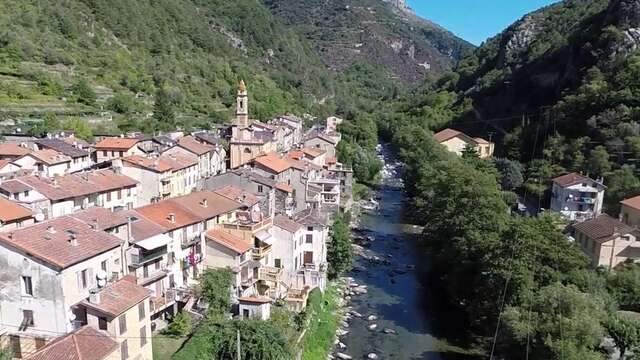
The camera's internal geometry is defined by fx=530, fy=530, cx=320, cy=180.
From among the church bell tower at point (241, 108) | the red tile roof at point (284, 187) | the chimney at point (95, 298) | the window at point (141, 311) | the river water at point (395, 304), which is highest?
the church bell tower at point (241, 108)

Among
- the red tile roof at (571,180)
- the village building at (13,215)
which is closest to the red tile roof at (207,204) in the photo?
the village building at (13,215)

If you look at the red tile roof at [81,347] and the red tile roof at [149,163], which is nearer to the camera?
the red tile roof at [81,347]

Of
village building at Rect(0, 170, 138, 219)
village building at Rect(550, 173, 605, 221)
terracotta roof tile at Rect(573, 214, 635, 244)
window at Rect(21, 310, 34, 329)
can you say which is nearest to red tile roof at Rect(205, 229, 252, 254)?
village building at Rect(0, 170, 138, 219)

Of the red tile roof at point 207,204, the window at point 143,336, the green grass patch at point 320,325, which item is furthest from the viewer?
the red tile roof at point 207,204

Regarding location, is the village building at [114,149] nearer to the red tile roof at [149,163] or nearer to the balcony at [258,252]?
the red tile roof at [149,163]

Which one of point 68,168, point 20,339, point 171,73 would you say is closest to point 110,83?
point 171,73

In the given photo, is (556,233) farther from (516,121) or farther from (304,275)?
(516,121)

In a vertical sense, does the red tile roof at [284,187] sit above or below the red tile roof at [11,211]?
below
